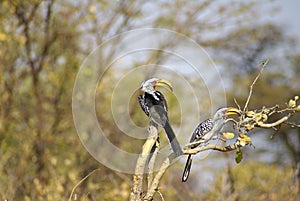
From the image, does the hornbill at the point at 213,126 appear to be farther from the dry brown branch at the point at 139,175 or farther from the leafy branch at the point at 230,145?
the dry brown branch at the point at 139,175

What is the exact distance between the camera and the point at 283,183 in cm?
687

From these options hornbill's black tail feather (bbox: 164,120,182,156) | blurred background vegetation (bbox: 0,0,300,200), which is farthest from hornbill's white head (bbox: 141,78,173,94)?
blurred background vegetation (bbox: 0,0,300,200)

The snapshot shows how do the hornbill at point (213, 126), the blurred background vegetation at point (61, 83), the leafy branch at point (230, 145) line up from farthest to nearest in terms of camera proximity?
the blurred background vegetation at point (61, 83), the hornbill at point (213, 126), the leafy branch at point (230, 145)

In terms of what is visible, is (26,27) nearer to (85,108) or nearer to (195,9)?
(85,108)

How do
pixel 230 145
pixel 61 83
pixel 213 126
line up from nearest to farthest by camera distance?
pixel 230 145 → pixel 213 126 → pixel 61 83

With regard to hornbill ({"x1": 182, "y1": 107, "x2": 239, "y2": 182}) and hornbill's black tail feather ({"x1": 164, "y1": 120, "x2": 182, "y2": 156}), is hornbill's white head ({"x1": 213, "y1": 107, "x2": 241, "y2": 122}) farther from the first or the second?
hornbill's black tail feather ({"x1": 164, "y1": 120, "x2": 182, "y2": 156})

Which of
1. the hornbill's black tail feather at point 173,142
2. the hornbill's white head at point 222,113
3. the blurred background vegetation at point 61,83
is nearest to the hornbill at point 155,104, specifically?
the hornbill's black tail feather at point 173,142

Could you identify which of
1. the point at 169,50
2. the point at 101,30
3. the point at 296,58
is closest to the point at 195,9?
the point at 169,50

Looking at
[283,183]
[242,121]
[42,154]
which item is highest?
[42,154]

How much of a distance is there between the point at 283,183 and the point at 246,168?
133 inches

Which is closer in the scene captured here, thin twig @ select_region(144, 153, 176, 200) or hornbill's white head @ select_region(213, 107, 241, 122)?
thin twig @ select_region(144, 153, 176, 200)

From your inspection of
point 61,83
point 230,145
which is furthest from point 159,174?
point 61,83

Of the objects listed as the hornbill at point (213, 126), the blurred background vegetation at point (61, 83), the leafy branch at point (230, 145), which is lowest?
the leafy branch at point (230, 145)

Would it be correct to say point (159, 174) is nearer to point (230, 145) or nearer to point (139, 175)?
point (139, 175)
